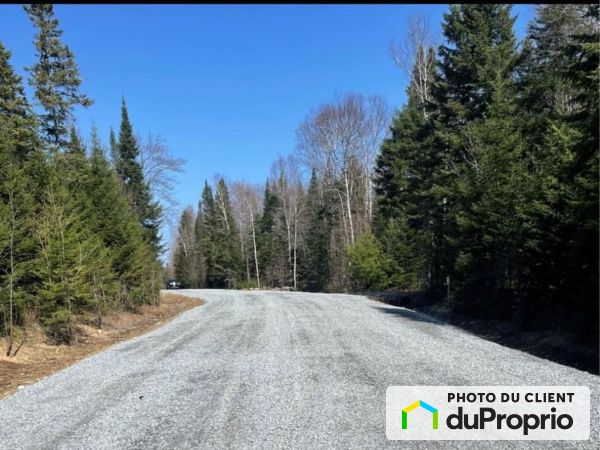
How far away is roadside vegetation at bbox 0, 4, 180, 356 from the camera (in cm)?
1181

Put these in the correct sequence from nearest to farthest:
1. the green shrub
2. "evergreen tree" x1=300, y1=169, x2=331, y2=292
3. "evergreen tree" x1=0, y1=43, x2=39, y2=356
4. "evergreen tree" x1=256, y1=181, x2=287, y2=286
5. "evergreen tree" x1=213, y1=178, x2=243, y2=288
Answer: "evergreen tree" x1=0, y1=43, x2=39, y2=356, the green shrub, "evergreen tree" x1=300, y1=169, x2=331, y2=292, "evergreen tree" x1=256, y1=181, x2=287, y2=286, "evergreen tree" x1=213, y1=178, x2=243, y2=288

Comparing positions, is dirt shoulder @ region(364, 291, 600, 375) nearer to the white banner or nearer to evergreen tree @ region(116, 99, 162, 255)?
the white banner

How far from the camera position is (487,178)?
1391 cm

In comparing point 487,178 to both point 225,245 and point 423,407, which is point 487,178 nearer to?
point 423,407

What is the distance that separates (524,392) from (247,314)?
1187cm

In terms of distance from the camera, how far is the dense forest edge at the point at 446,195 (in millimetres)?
10227

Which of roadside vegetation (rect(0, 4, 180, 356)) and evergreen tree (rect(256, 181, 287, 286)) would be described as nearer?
roadside vegetation (rect(0, 4, 180, 356))

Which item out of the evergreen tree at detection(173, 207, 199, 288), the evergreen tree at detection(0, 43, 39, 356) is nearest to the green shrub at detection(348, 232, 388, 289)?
the evergreen tree at detection(0, 43, 39, 356)

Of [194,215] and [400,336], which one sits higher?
[194,215]

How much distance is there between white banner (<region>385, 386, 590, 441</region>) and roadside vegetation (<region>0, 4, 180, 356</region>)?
9361mm

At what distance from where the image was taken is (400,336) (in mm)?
11133

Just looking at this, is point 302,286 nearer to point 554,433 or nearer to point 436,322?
point 436,322

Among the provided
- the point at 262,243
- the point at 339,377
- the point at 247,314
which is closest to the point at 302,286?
the point at 262,243

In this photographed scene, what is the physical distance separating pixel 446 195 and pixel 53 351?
47.6 feet
